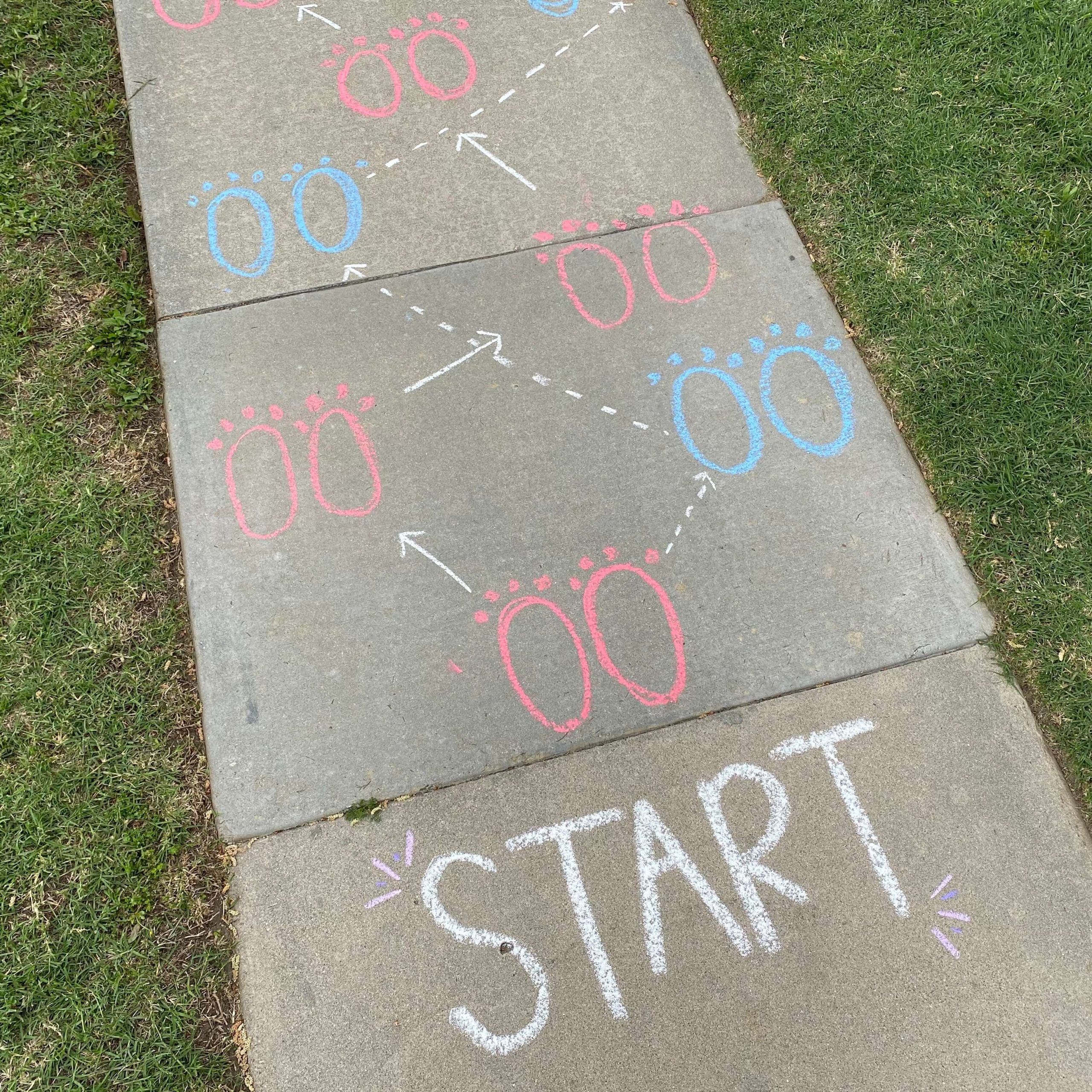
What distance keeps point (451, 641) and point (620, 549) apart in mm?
553

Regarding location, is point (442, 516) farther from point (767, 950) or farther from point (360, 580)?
point (767, 950)

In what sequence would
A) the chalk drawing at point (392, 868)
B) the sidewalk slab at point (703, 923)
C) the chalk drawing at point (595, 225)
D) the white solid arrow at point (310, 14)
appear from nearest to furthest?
the sidewalk slab at point (703, 923) → the chalk drawing at point (392, 868) → the chalk drawing at point (595, 225) → the white solid arrow at point (310, 14)

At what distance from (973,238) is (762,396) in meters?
1.03

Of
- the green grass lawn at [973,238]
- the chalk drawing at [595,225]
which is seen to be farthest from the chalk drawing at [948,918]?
the chalk drawing at [595,225]

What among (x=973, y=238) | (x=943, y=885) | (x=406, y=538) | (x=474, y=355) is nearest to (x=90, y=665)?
(x=406, y=538)

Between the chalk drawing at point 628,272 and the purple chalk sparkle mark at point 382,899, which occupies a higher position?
the chalk drawing at point 628,272

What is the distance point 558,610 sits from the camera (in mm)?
2357

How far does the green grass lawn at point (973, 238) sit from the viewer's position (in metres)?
2.48

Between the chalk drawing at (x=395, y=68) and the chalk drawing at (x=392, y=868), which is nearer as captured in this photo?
the chalk drawing at (x=392, y=868)

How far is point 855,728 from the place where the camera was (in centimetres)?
226

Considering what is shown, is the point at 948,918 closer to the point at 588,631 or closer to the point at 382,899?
the point at 588,631

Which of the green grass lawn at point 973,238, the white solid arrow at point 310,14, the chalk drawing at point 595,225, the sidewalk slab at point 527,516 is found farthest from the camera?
the white solid arrow at point 310,14

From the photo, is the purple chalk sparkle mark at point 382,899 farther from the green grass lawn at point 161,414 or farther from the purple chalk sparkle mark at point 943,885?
the purple chalk sparkle mark at point 943,885

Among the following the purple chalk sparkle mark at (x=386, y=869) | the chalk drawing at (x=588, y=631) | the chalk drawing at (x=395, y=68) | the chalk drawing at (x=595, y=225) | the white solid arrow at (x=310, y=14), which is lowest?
the purple chalk sparkle mark at (x=386, y=869)
